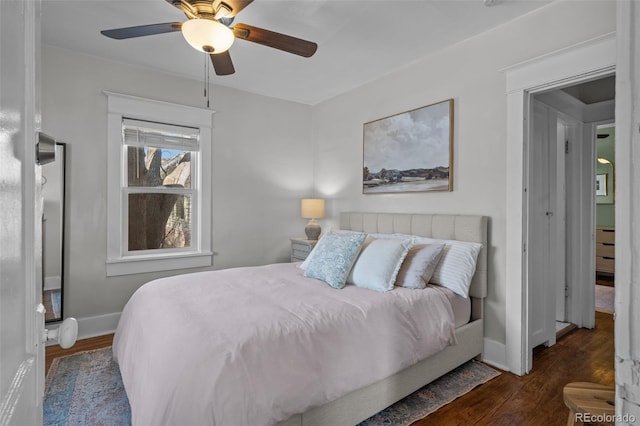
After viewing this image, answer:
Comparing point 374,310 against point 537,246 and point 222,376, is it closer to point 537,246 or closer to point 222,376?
point 222,376

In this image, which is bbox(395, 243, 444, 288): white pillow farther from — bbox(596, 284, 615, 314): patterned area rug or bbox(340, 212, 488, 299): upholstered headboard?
bbox(596, 284, 615, 314): patterned area rug

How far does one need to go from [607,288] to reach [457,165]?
4008 mm

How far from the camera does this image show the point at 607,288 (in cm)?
487

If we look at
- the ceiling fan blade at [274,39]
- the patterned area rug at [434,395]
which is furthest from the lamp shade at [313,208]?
the patterned area rug at [434,395]

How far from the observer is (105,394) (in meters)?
2.11

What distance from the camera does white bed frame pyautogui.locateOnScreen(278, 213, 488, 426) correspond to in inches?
65.7

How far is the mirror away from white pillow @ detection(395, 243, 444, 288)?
3.03 meters

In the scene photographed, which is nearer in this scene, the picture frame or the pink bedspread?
the pink bedspread

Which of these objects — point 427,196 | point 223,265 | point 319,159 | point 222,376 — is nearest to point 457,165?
point 427,196

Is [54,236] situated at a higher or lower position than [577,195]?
lower

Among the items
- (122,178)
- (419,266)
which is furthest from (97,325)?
(419,266)

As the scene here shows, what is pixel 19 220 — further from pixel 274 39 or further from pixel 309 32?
pixel 309 32

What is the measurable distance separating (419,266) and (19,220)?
7.61ft

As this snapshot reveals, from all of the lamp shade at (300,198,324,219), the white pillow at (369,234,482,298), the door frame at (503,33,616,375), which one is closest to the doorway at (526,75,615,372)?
the door frame at (503,33,616,375)
